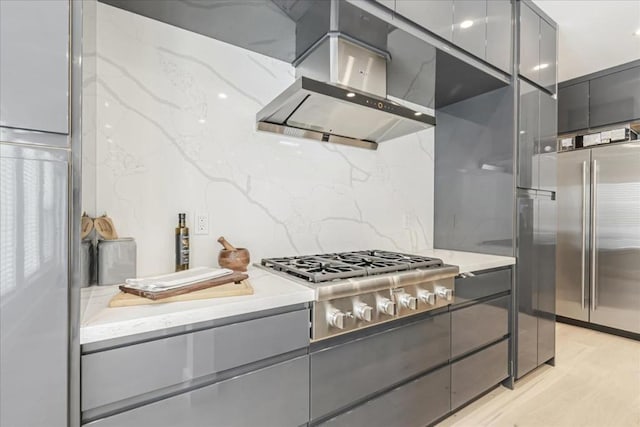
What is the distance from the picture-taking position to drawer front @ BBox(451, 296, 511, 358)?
1.82 meters

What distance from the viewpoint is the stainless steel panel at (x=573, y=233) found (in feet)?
10.7

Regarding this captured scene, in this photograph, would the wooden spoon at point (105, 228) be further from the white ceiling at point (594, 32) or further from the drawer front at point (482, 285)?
the white ceiling at point (594, 32)

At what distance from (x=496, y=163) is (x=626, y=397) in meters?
1.71

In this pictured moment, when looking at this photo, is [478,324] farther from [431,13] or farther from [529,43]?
[529,43]

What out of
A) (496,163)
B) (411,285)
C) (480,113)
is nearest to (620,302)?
(496,163)

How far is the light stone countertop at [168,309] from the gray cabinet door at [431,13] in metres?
1.38

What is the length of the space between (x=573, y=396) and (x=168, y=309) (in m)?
2.55

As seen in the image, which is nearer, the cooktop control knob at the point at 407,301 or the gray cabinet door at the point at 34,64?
the gray cabinet door at the point at 34,64

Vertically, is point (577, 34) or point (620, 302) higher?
Result: point (577, 34)

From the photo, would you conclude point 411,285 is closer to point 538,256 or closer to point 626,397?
point 538,256

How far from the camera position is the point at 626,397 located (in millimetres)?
2150

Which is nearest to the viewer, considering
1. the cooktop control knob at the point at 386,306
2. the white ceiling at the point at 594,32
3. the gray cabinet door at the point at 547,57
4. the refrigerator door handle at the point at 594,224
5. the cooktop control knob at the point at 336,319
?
the cooktop control knob at the point at 336,319

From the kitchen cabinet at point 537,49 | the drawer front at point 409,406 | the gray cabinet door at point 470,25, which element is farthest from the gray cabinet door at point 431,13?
the drawer front at point 409,406

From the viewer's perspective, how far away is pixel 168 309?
99 centimetres
